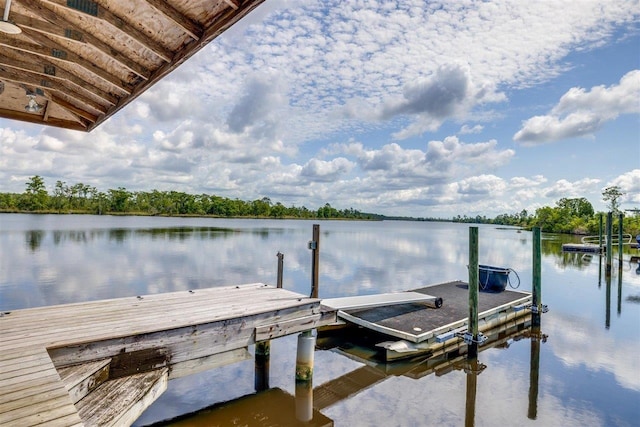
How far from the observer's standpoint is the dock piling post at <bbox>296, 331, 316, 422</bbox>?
6.22 m

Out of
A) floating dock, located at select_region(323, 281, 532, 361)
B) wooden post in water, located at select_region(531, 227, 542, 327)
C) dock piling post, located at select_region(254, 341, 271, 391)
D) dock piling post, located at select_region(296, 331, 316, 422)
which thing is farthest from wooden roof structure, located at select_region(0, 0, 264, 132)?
wooden post in water, located at select_region(531, 227, 542, 327)

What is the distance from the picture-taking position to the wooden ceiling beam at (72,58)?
12.8 ft

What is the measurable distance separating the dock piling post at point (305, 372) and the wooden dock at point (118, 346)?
1.17 ft

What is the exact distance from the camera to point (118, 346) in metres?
4.04

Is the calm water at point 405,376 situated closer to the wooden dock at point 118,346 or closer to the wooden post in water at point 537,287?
the wooden post in water at point 537,287

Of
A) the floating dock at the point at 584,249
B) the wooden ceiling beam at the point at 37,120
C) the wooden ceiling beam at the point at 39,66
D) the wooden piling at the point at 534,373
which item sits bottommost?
the wooden piling at the point at 534,373

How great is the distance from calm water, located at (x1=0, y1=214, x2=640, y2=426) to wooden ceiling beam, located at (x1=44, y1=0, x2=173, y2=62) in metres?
5.19

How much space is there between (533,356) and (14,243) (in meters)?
33.1

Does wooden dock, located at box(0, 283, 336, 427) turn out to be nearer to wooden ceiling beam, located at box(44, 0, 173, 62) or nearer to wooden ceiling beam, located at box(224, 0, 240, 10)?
wooden ceiling beam, located at box(44, 0, 173, 62)

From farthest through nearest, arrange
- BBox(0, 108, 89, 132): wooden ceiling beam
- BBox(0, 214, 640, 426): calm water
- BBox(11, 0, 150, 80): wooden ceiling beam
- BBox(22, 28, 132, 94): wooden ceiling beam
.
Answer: BBox(0, 214, 640, 426): calm water < BBox(0, 108, 89, 132): wooden ceiling beam < BBox(22, 28, 132, 94): wooden ceiling beam < BBox(11, 0, 150, 80): wooden ceiling beam

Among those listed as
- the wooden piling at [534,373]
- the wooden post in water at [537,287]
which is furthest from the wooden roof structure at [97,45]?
the wooden post in water at [537,287]

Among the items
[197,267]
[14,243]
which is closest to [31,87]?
[197,267]

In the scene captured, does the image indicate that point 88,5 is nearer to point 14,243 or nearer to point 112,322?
point 112,322

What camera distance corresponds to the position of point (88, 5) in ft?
11.1
